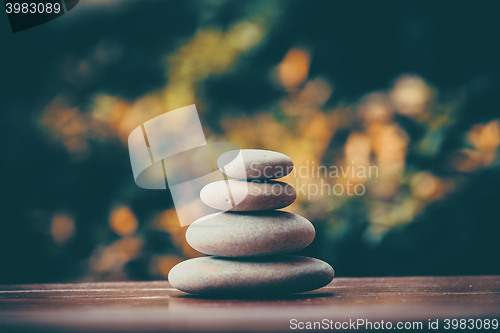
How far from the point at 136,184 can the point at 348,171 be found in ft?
2.80

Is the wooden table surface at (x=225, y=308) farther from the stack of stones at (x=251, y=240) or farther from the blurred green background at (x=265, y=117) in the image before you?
the blurred green background at (x=265, y=117)

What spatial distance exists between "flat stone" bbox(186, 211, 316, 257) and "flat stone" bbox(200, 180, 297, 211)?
0.09 feet

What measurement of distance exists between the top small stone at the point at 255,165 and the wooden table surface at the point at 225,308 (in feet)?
0.89

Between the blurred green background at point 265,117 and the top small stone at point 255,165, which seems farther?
the blurred green background at point 265,117

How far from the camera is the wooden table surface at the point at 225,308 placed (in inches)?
26.1

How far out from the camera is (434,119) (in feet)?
5.61

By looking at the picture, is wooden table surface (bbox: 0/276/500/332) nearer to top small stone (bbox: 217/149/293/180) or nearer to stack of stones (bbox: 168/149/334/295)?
stack of stones (bbox: 168/149/334/295)

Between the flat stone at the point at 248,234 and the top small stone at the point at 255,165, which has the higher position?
the top small stone at the point at 255,165

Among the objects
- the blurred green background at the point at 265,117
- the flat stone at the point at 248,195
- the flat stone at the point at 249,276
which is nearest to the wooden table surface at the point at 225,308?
the flat stone at the point at 249,276

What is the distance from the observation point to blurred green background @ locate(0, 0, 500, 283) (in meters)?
1.70

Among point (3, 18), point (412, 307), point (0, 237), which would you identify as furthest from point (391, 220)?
point (3, 18)

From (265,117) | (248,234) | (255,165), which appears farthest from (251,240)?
(265,117)

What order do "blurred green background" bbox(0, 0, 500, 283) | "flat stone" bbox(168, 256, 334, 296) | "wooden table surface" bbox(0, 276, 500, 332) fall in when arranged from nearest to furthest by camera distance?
"wooden table surface" bbox(0, 276, 500, 332)
"flat stone" bbox(168, 256, 334, 296)
"blurred green background" bbox(0, 0, 500, 283)

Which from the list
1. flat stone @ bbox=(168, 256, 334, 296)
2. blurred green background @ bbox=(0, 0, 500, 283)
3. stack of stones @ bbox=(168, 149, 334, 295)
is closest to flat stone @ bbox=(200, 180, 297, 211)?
stack of stones @ bbox=(168, 149, 334, 295)
